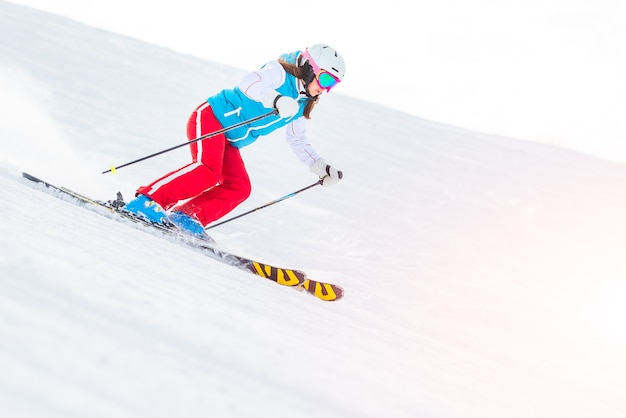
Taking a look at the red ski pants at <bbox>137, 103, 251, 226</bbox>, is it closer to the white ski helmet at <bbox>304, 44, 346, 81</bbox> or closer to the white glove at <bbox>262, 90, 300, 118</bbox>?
the white glove at <bbox>262, 90, 300, 118</bbox>

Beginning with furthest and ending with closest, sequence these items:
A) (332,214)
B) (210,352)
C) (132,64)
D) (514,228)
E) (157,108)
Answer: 1. (132,64)
2. (157,108)
3. (514,228)
4. (332,214)
5. (210,352)

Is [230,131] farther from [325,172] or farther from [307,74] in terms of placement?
[325,172]

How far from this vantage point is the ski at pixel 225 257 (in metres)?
3.97

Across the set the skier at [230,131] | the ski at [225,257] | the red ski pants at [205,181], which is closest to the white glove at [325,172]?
the skier at [230,131]

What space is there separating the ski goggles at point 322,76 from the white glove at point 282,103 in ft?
1.00

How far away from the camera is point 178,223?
14.2ft

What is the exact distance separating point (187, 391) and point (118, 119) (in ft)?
28.0

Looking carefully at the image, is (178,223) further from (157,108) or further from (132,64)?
(132,64)

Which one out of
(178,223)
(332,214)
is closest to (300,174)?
(332,214)

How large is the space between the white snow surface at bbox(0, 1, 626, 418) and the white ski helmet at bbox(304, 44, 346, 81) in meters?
1.65

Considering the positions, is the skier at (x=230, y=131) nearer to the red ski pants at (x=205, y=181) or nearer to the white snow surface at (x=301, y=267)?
the red ski pants at (x=205, y=181)

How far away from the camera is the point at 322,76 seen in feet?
14.4

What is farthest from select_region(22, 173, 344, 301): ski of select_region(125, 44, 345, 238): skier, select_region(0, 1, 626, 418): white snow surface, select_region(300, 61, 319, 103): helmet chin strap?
select_region(300, 61, 319, 103): helmet chin strap

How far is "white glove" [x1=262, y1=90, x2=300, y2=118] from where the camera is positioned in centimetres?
417
